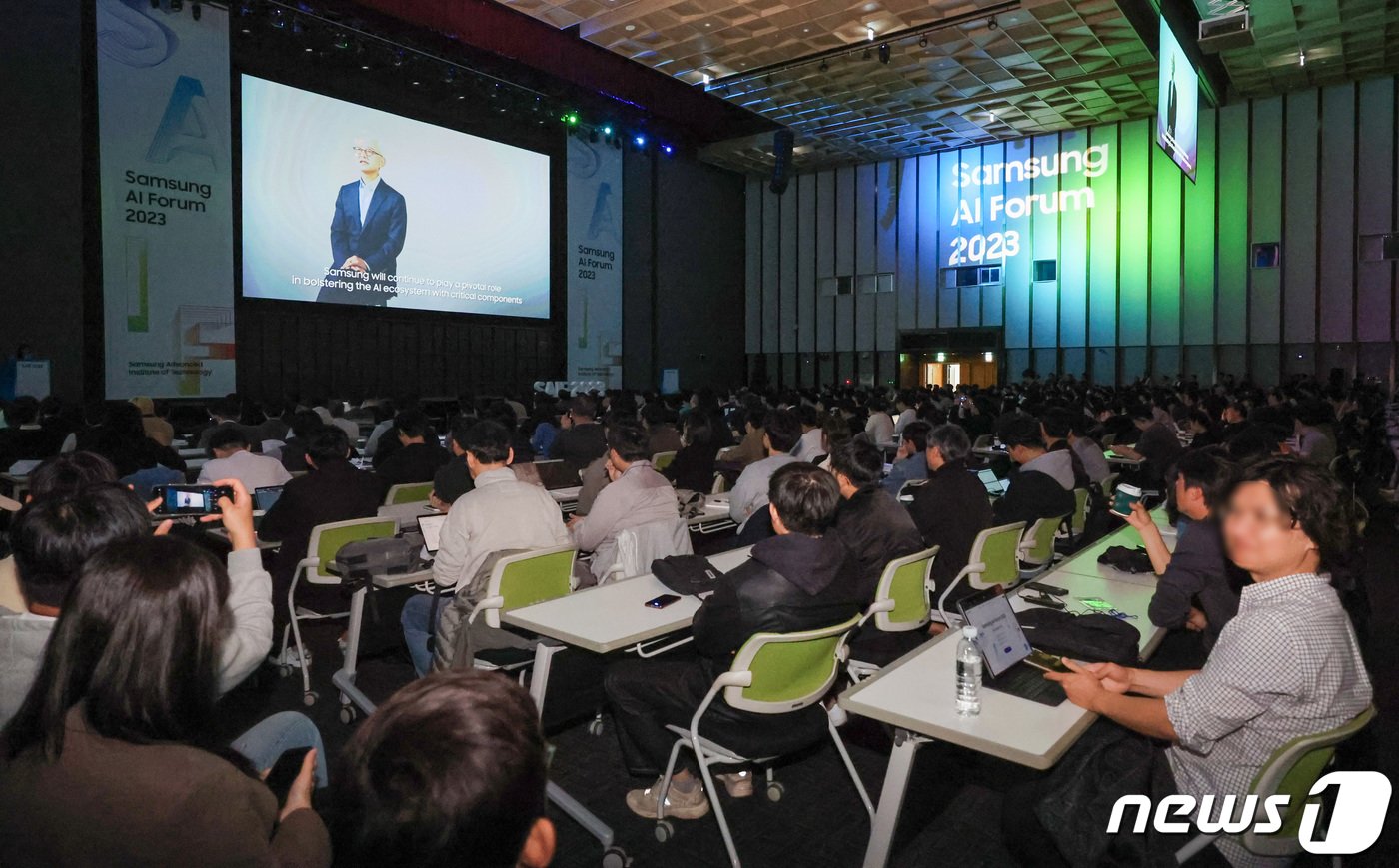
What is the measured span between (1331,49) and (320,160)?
695 inches

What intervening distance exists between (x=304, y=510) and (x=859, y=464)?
2.78 m

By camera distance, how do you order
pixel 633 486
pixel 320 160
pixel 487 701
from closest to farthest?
pixel 487 701 → pixel 633 486 → pixel 320 160

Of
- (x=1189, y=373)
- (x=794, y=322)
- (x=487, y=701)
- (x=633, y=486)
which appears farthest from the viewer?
(x=794, y=322)

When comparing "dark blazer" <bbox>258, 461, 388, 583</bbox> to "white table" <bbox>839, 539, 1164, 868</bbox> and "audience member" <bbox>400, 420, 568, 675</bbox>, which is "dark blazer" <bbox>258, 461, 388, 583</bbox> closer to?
"audience member" <bbox>400, 420, 568, 675</bbox>

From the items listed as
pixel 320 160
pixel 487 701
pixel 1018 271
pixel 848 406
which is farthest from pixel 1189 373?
pixel 487 701

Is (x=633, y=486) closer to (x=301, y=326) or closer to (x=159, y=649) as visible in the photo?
(x=159, y=649)

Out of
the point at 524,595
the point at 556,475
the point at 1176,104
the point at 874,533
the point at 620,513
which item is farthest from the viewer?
the point at 1176,104

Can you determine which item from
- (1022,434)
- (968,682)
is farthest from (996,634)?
(1022,434)

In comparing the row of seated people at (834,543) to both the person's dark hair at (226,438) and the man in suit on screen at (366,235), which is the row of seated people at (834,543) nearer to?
the person's dark hair at (226,438)

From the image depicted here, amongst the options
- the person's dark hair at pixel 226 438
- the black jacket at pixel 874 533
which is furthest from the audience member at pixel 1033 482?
the person's dark hair at pixel 226 438

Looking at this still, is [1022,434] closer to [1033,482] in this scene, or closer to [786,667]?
[1033,482]

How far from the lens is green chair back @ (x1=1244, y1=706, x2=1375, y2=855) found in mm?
1821

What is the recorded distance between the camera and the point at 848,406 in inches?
443

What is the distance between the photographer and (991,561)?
4.22 meters
